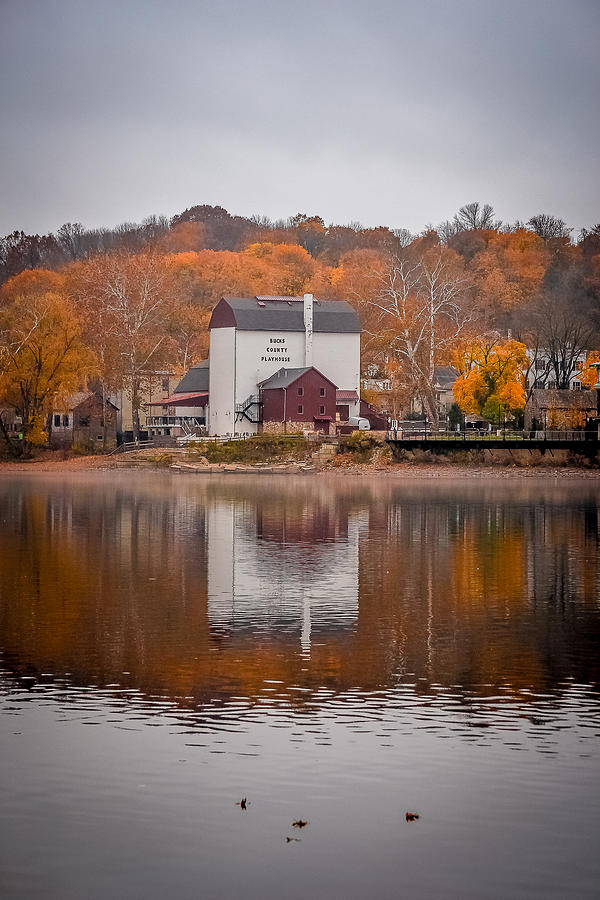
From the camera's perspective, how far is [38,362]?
264 ft

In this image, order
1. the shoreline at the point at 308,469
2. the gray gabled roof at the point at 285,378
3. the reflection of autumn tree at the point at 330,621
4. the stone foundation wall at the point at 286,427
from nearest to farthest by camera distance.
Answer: the reflection of autumn tree at the point at 330,621
the shoreline at the point at 308,469
the stone foundation wall at the point at 286,427
the gray gabled roof at the point at 285,378

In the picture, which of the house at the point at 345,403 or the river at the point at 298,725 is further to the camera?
the house at the point at 345,403

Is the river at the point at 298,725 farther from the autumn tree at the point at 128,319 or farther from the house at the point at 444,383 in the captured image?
the house at the point at 444,383

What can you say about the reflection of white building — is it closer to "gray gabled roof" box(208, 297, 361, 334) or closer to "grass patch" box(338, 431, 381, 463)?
"grass patch" box(338, 431, 381, 463)

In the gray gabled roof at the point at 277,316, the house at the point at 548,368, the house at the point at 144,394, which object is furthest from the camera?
the house at the point at 548,368

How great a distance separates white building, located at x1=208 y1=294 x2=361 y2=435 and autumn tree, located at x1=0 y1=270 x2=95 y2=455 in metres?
9.10

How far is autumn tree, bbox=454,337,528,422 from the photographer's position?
84.5m

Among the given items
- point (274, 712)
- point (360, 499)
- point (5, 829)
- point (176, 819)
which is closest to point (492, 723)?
point (274, 712)

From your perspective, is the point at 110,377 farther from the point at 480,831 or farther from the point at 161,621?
the point at 480,831

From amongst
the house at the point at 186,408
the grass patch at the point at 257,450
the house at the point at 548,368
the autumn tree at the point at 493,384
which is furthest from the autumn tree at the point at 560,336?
the grass patch at the point at 257,450

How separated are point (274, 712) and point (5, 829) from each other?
14.8 ft

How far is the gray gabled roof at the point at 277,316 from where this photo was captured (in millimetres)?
85812

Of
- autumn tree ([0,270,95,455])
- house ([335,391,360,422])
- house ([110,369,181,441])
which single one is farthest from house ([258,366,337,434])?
autumn tree ([0,270,95,455])

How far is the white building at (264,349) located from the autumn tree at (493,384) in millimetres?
7610
